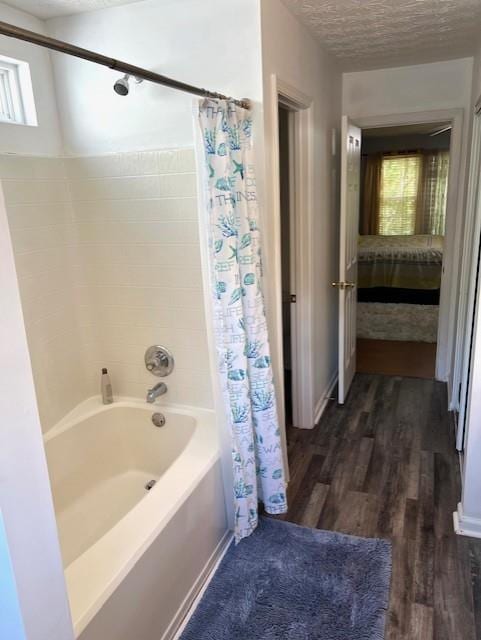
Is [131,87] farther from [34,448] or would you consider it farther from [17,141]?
[34,448]

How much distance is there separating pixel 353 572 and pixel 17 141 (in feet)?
7.70

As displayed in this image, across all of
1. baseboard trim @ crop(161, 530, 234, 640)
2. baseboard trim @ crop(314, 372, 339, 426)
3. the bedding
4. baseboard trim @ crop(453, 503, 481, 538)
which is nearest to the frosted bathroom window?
baseboard trim @ crop(161, 530, 234, 640)

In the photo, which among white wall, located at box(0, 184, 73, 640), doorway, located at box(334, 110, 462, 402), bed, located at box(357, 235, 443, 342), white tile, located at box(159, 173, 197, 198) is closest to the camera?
white wall, located at box(0, 184, 73, 640)

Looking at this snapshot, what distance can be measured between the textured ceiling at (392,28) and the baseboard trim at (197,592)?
247 centimetres

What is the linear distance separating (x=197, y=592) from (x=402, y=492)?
1.20 metres

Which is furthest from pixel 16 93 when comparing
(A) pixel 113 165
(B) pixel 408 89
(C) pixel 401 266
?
(C) pixel 401 266

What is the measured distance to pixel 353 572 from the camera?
6.67 feet

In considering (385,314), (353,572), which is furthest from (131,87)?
(385,314)

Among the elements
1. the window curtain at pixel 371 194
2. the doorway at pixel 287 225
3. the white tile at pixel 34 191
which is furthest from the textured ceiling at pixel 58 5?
the window curtain at pixel 371 194

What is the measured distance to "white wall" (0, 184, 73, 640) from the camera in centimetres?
95

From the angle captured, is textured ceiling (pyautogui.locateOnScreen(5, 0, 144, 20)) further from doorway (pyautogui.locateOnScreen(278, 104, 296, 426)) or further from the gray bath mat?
the gray bath mat

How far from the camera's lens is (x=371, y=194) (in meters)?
7.77

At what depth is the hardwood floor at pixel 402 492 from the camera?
187 centimetres

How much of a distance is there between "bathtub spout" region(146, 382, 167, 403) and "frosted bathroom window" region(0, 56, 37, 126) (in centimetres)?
138
